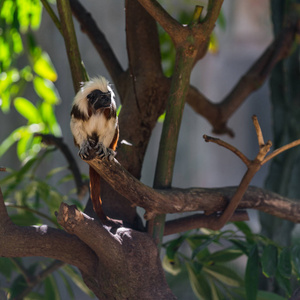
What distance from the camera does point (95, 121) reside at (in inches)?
55.7

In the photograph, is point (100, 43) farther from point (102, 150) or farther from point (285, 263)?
point (285, 263)

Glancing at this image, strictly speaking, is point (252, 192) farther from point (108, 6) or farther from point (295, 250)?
point (108, 6)

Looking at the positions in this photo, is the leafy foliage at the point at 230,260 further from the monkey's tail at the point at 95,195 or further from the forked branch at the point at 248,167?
the monkey's tail at the point at 95,195

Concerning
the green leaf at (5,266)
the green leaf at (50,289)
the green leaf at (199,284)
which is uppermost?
the green leaf at (199,284)

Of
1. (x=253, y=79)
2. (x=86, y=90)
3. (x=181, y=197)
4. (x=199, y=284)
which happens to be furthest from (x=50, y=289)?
(x=253, y=79)

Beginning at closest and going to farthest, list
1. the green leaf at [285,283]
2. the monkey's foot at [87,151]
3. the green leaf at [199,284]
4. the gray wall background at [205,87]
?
1. the monkey's foot at [87,151]
2. the green leaf at [285,283]
3. the green leaf at [199,284]
4. the gray wall background at [205,87]

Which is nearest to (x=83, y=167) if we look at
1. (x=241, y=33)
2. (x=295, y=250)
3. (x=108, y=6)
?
(x=108, y=6)

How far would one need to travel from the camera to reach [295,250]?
1.51 metres

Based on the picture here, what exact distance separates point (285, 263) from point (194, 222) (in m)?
0.32

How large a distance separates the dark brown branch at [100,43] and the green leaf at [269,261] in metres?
0.83

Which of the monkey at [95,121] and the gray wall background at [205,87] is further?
the gray wall background at [205,87]

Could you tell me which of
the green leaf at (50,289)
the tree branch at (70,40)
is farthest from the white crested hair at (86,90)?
the green leaf at (50,289)

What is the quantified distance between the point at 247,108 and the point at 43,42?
7.18 ft

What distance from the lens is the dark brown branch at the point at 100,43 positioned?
1.87m
